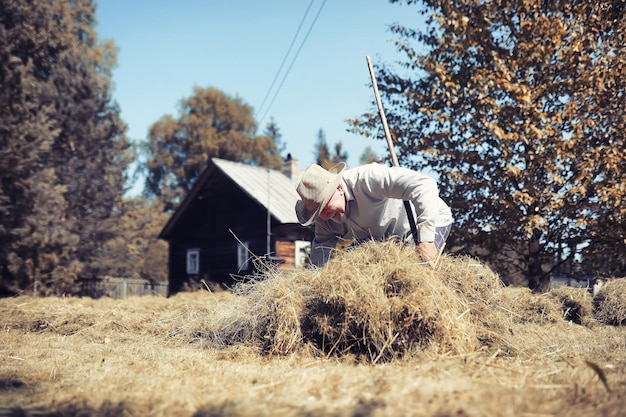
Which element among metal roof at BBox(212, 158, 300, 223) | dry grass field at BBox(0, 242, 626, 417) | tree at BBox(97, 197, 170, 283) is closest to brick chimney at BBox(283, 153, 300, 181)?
metal roof at BBox(212, 158, 300, 223)

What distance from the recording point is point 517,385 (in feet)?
7.59

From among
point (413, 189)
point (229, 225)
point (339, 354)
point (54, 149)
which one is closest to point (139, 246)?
point (54, 149)

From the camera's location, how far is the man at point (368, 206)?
13.1 ft

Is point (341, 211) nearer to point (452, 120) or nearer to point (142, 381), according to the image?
point (142, 381)

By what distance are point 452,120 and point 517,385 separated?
856 centimetres

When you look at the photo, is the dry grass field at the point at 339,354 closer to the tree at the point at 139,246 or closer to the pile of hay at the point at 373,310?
the pile of hay at the point at 373,310

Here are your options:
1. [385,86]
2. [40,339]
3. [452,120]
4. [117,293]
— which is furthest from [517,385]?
[117,293]

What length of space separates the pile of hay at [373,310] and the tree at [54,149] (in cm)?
1858

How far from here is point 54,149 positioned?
26766mm

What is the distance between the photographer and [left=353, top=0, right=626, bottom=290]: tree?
9445 mm

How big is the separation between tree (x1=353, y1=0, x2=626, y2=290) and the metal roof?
901cm

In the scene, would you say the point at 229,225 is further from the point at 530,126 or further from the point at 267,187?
the point at 530,126

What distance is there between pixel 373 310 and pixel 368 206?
132 cm

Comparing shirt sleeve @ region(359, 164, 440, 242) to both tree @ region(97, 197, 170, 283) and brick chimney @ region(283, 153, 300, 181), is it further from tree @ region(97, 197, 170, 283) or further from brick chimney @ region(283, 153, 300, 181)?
tree @ region(97, 197, 170, 283)
